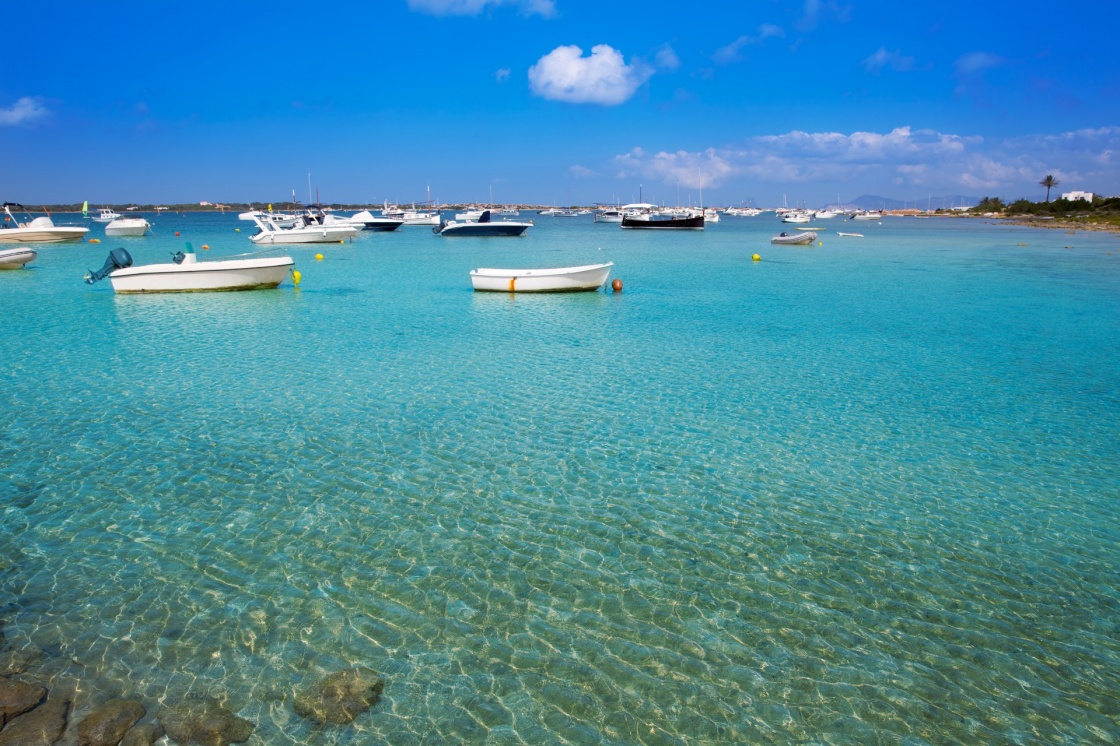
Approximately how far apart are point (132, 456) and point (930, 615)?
31.9 feet

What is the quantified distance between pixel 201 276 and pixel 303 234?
28.5m

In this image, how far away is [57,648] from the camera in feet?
16.9

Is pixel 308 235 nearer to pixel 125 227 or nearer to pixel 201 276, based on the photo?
pixel 125 227

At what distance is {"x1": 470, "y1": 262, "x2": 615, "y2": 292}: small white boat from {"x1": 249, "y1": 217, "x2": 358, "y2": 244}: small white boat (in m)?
30.8

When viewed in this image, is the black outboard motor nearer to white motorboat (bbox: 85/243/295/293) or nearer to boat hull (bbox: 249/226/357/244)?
white motorboat (bbox: 85/243/295/293)

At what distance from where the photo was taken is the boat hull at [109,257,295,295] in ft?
79.7

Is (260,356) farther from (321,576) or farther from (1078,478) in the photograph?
(1078,478)

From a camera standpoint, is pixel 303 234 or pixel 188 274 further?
pixel 303 234

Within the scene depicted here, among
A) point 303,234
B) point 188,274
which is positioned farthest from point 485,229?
point 188,274

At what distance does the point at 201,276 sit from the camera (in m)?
24.9

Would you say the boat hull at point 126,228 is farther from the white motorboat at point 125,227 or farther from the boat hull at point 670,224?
the boat hull at point 670,224

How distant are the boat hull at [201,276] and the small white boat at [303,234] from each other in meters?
25.8

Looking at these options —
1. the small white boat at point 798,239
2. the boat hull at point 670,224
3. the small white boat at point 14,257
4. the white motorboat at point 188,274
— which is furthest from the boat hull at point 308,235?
the boat hull at point 670,224

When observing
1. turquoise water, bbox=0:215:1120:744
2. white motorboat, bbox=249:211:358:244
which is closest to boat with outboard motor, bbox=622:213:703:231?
white motorboat, bbox=249:211:358:244
